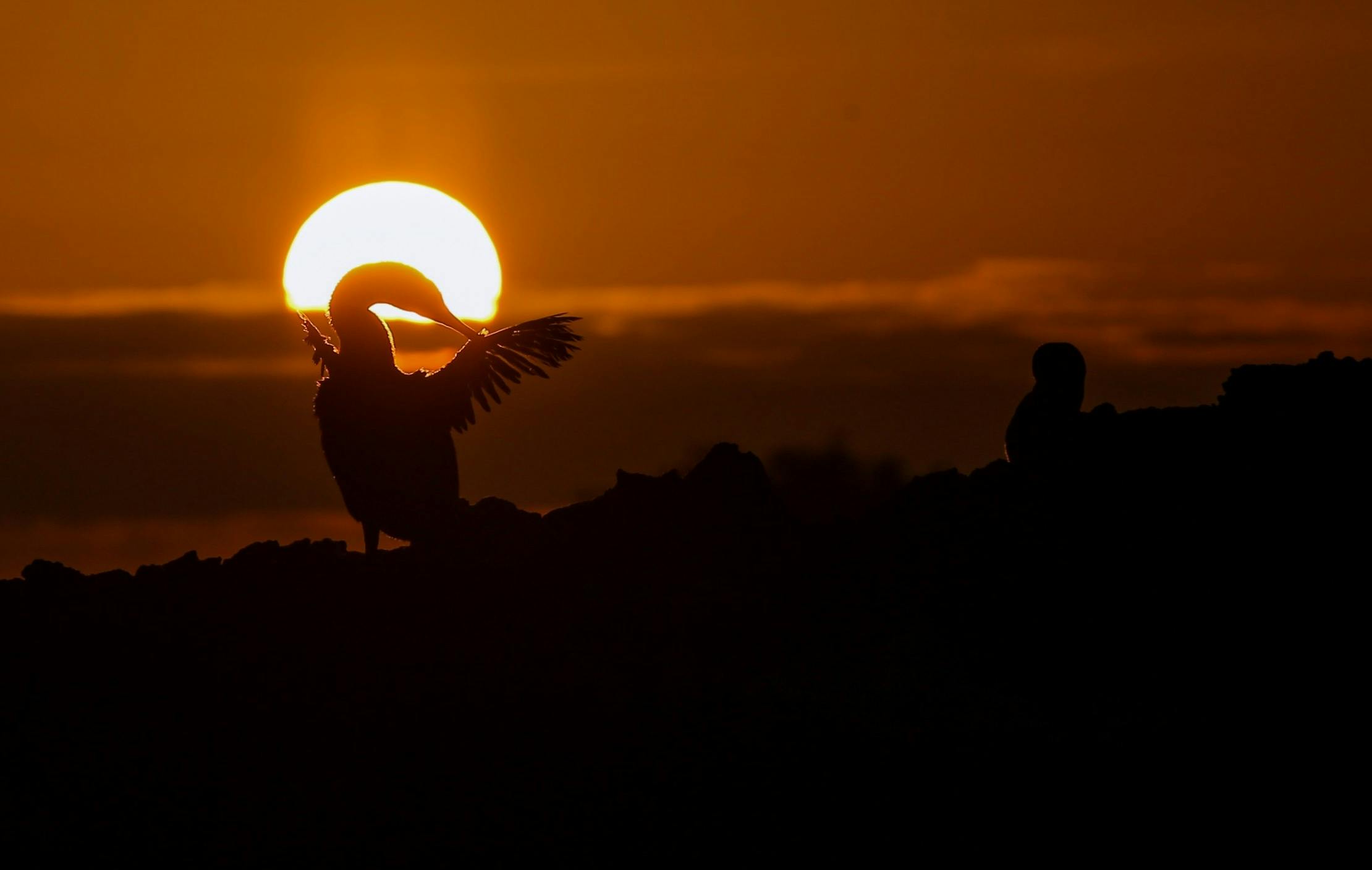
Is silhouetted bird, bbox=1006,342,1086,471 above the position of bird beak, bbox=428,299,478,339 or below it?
below

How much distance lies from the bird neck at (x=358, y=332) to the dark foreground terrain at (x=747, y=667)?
5.70ft

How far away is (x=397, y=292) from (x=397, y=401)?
0.93m

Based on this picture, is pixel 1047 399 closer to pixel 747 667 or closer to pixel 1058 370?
pixel 1058 370

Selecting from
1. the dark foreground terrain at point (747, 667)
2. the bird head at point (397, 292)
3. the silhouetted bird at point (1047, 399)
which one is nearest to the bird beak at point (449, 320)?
the bird head at point (397, 292)

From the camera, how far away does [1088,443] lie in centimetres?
1625

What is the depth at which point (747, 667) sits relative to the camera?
45.8 feet

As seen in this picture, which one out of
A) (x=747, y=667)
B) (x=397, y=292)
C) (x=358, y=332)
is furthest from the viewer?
(x=397, y=292)

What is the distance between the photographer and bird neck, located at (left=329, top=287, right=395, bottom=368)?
17.0 m

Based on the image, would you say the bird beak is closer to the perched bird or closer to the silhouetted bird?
the perched bird

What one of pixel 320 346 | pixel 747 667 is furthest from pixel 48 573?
pixel 747 667

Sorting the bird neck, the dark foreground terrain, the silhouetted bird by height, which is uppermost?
the bird neck

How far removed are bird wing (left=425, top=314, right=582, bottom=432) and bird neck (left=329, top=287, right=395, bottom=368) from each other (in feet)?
1.48

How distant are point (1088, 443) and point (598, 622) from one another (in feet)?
13.5

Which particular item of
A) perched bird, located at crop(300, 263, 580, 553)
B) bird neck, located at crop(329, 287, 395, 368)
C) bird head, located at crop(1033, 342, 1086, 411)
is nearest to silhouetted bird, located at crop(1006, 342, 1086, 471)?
bird head, located at crop(1033, 342, 1086, 411)
